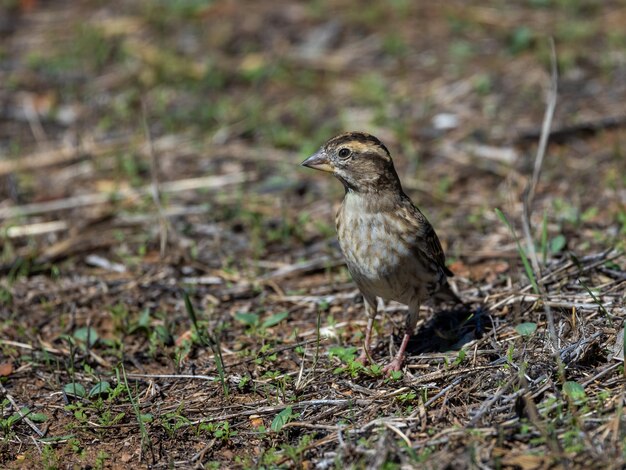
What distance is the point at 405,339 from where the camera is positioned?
214 inches

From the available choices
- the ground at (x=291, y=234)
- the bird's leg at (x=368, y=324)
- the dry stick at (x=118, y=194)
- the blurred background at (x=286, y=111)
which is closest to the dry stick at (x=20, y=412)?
the ground at (x=291, y=234)

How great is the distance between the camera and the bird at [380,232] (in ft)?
17.3

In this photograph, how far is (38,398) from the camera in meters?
5.46

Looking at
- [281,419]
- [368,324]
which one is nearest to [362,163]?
[368,324]

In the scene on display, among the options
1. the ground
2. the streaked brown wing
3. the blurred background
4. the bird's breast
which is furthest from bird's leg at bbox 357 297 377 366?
the blurred background

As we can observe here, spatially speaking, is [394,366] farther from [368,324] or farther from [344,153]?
[344,153]

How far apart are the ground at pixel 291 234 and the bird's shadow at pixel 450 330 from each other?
0.06ft

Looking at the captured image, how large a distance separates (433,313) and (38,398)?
258 centimetres

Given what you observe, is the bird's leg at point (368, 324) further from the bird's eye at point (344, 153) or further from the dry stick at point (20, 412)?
the dry stick at point (20, 412)

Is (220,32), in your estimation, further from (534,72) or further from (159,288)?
(159,288)

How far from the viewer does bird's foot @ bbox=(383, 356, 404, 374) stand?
5.27 m

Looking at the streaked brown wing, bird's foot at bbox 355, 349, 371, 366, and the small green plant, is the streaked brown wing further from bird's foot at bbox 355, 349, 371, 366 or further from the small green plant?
the small green plant

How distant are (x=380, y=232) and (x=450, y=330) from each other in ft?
2.99

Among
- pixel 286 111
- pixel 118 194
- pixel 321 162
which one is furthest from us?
pixel 286 111
